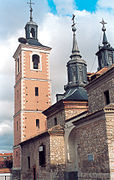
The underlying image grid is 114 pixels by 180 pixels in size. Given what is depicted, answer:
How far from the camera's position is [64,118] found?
20391 mm

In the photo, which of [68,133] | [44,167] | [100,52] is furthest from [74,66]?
[44,167]

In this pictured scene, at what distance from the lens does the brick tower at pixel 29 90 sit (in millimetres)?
29250

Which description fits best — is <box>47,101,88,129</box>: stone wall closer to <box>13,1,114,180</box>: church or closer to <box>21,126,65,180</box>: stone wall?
<box>13,1,114,180</box>: church

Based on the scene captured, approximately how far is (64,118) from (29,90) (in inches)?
426

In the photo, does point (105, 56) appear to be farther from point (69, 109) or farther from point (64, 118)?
point (64, 118)

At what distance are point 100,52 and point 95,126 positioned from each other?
756 inches

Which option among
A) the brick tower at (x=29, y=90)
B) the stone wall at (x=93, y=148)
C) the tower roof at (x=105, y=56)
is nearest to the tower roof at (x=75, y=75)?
the tower roof at (x=105, y=56)

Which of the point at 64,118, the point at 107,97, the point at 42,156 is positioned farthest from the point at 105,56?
the point at 107,97

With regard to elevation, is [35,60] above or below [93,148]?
above

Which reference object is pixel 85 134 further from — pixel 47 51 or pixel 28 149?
pixel 47 51

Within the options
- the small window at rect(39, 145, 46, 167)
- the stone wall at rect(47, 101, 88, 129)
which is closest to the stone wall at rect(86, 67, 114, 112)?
the stone wall at rect(47, 101, 88, 129)

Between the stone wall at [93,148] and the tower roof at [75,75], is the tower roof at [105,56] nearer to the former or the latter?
the tower roof at [75,75]

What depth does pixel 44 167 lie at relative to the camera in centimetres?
1975

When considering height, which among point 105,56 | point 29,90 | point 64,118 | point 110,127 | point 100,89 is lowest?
point 110,127
